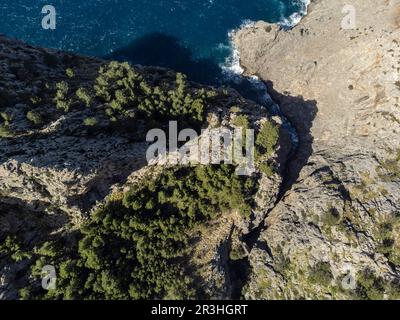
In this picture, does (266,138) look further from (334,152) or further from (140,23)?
(140,23)

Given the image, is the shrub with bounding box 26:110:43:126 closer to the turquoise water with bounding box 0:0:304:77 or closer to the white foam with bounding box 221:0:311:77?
the turquoise water with bounding box 0:0:304:77

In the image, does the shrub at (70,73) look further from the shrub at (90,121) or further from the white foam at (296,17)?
the white foam at (296,17)

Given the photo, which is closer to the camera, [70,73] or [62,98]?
[62,98]

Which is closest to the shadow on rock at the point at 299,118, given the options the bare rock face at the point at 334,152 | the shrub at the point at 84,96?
the bare rock face at the point at 334,152

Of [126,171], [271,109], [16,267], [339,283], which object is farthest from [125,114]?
[339,283]

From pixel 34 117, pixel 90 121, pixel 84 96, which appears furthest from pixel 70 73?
pixel 90 121
